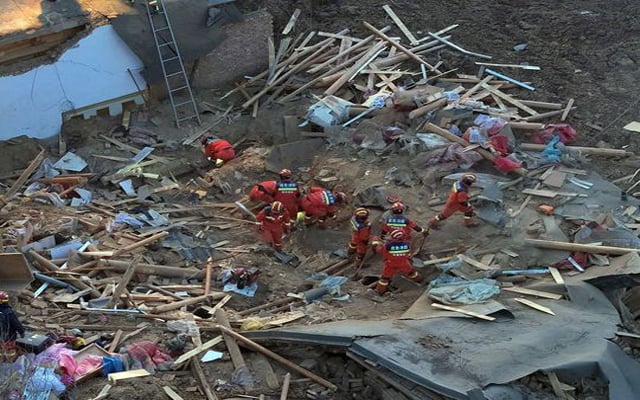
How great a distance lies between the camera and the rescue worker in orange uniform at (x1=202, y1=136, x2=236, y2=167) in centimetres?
1675

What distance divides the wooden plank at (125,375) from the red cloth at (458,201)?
19.3ft

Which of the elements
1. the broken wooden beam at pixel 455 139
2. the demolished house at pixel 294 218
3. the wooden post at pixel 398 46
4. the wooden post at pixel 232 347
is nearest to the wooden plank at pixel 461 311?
the demolished house at pixel 294 218

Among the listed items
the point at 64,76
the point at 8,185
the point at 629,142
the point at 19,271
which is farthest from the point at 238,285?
the point at 629,142

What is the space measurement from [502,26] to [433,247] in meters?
8.23

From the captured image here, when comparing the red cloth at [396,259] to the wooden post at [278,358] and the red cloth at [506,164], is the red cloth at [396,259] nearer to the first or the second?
the wooden post at [278,358]

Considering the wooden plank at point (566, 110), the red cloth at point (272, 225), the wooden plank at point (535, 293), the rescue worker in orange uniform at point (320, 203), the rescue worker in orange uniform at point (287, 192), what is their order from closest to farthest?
the wooden plank at point (535, 293) < the red cloth at point (272, 225) < the rescue worker in orange uniform at point (320, 203) < the rescue worker in orange uniform at point (287, 192) < the wooden plank at point (566, 110)

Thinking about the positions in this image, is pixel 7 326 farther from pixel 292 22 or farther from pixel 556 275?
pixel 292 22

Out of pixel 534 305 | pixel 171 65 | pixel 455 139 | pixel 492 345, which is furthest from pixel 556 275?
pixel 171 65

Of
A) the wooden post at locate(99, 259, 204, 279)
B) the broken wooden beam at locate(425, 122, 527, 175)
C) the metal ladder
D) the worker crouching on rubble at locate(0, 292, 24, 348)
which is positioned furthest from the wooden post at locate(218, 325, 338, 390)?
the metal ladder

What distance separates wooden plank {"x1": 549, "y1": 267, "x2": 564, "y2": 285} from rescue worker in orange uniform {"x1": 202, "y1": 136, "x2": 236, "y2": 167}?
7356 mm

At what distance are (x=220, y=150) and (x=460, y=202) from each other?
222 inches

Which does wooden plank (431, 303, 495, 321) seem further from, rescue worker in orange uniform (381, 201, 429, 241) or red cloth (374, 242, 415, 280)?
rescue worker in orange uniform (381, 201, 429, 241)

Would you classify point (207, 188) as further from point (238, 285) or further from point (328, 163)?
point (238, 285)

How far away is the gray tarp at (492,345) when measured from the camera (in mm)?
9656
